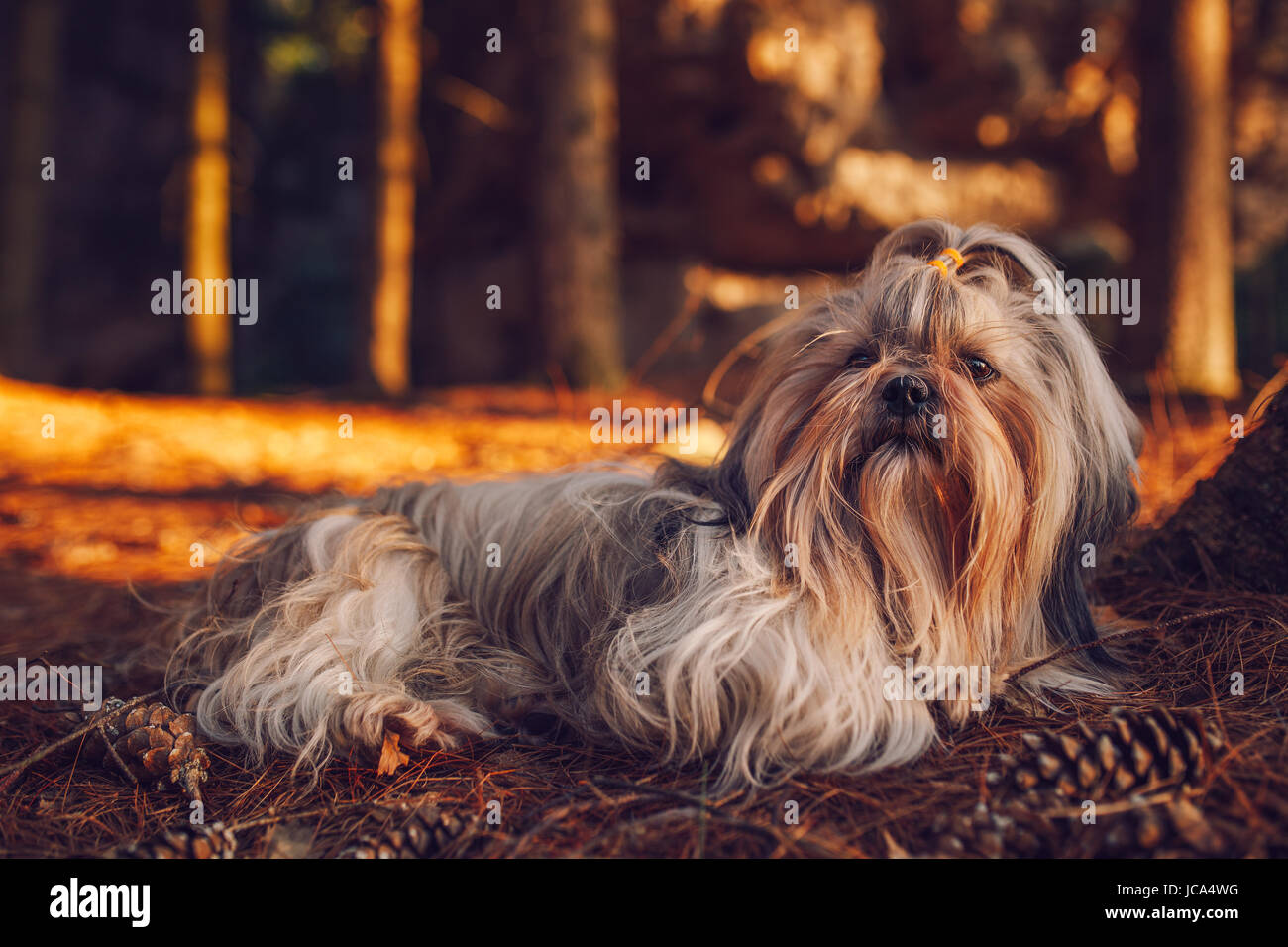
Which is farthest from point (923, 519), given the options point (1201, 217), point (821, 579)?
point (1201, 217)

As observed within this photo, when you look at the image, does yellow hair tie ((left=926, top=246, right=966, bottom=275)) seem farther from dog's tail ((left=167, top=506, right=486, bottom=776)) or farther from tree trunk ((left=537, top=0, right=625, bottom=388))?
tree trunk ((left=537, top=0, right=625, bottom=388))

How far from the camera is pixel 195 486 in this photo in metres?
5.44

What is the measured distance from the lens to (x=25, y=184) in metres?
11.2

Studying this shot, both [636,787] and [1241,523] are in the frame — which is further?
[1241,523]

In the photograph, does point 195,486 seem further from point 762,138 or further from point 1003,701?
point 762,138

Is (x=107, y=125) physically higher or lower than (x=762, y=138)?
higher

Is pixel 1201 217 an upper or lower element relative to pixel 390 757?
upper

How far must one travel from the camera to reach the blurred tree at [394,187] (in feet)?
32.8

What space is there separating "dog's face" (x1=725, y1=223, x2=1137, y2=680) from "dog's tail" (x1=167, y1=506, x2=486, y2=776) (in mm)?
1076

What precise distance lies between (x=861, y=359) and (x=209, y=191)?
10011mm

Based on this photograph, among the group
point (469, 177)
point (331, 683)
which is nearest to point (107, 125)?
point (469, 177)

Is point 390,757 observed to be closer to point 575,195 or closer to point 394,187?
point 575,195

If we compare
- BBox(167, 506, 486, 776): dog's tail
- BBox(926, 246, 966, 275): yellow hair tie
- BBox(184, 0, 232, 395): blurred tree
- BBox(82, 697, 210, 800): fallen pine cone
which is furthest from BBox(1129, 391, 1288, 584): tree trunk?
BBox(184, 0, 232, 395): blurred tree
